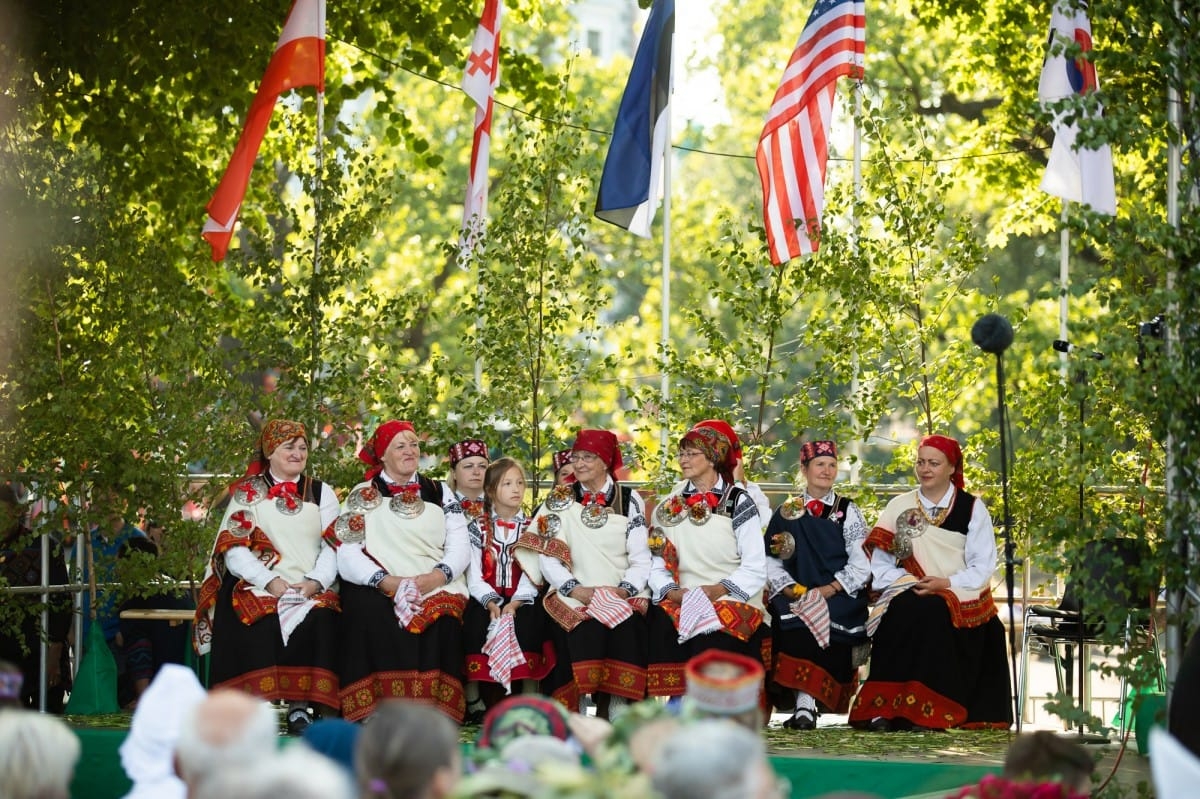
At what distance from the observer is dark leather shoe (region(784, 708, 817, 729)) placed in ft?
25.0

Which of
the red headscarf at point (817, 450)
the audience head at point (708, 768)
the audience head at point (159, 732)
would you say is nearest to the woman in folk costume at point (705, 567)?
the red headscarf at point (817, 450)

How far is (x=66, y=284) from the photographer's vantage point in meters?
8.92

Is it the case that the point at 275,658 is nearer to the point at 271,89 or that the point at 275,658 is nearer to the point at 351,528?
the point at 351,528

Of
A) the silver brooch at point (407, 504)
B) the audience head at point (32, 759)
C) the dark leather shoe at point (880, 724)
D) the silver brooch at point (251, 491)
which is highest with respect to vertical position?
the silver brooch at point (251, 491)

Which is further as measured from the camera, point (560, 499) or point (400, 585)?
point (560, 499)

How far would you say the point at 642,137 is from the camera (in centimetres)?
980

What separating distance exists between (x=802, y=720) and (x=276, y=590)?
2.61 meters

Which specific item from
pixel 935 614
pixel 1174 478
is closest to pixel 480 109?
pixel 935 614

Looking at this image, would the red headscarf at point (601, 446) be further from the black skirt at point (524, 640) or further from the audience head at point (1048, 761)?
the audience head at point (1048, 761)

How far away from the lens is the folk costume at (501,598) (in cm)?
754

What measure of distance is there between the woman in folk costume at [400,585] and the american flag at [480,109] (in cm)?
219

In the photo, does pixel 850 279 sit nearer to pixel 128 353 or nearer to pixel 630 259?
pixel 128 353

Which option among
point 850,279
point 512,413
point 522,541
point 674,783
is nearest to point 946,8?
point 850,279

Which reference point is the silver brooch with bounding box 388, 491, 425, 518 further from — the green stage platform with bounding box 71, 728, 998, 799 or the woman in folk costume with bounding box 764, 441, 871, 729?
the green stage platform with bounding box 71, 728, 998, 799
